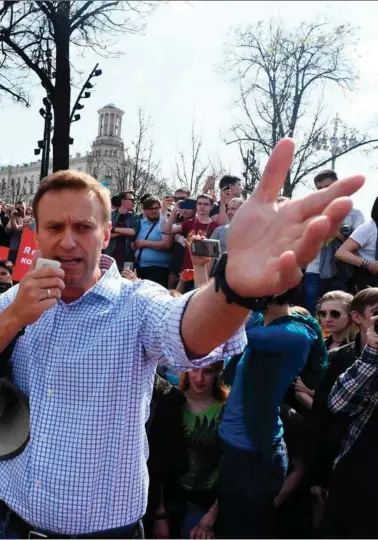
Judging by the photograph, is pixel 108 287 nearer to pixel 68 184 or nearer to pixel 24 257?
pixel 68 184

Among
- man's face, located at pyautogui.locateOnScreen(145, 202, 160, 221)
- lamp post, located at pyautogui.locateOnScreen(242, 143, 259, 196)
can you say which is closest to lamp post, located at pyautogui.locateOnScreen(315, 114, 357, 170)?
lamp post, located at pyautogui.locateOnScreen(242, 143, 259, 196)

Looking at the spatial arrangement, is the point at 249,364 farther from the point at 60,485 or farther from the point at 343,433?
the point at 60,485

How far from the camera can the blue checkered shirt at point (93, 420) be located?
1.57m

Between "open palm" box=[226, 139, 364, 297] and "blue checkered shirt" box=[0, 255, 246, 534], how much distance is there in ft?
1.30

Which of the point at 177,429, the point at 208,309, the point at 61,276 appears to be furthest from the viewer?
the point at 177,429

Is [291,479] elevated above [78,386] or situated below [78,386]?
below

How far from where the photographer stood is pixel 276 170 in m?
1.18

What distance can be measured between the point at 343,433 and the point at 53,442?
1552 millimetres

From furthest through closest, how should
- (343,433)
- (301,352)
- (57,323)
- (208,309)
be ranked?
(343,433)
(301,352)
(57,323)
(208,309)

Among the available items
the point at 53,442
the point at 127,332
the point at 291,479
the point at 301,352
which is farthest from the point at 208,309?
the point at 291,479

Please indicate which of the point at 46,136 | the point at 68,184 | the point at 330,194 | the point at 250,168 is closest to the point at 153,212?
the point at 68,184

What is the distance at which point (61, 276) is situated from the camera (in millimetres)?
1471

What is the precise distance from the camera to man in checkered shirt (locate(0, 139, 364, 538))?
146 cm

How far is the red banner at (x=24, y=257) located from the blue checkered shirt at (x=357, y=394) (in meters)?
3.75
